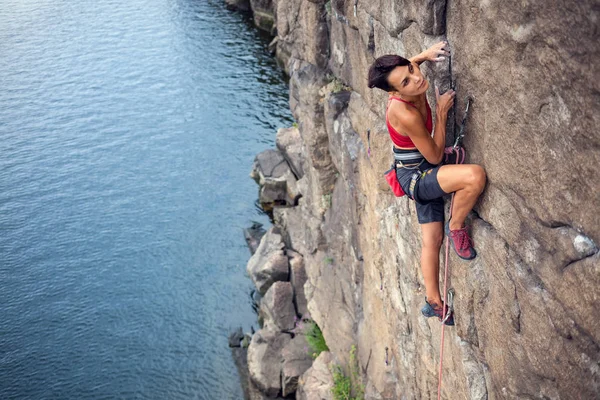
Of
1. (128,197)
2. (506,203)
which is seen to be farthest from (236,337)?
(506,203)

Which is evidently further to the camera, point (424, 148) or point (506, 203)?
point (424, 148)

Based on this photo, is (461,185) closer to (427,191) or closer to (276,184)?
(427,191)

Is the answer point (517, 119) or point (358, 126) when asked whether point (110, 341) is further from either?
point (517, 119)

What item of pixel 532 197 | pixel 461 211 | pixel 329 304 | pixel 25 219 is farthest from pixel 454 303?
pixel 25 219

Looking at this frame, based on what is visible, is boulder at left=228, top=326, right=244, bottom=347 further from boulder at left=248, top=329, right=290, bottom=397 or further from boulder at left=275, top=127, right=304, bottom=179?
boulder at left=275, top=127, right=304, bottom=179

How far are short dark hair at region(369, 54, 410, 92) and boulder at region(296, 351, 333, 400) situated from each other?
35.7ft

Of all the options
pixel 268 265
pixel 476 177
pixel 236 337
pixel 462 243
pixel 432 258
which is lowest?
pixel 236 337

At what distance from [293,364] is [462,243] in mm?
12958

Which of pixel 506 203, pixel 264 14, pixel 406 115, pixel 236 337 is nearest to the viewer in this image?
pixel 506 203

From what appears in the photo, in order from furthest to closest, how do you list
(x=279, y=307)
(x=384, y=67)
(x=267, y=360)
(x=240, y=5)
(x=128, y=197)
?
(x=240, y=5) → (x=128, y=197) → (x=279, y=307) → (x=267, y=360) → (x=384, y=67)

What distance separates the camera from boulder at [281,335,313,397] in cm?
1875

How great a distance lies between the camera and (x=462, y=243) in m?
6.86

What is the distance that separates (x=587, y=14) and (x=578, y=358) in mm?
2760

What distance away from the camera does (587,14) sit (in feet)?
15.2
